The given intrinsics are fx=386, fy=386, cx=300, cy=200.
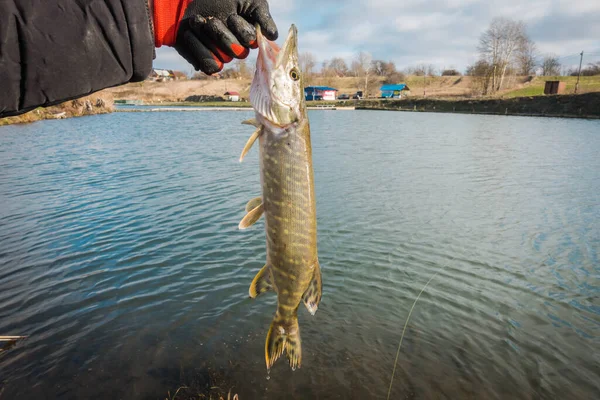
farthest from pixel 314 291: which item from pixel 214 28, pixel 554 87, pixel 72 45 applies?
pixel 554 87

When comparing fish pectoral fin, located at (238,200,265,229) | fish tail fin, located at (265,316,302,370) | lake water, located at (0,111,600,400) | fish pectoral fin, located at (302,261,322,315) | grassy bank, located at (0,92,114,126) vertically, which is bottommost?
lake water, located at (0,111,600,400)

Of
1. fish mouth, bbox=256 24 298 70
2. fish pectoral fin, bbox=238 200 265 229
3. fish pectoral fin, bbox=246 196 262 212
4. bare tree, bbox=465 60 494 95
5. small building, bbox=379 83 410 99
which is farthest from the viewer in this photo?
small building, bbox=379 83 410 99

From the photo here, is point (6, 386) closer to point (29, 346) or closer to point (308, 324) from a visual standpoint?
point (29, 346)

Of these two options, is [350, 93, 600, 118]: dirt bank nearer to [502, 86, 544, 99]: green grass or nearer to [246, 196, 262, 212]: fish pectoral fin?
[502, 86, 544, 99]: green grass

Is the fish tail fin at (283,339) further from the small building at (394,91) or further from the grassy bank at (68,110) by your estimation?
the small building at (394,91)

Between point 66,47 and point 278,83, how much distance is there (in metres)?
1.46

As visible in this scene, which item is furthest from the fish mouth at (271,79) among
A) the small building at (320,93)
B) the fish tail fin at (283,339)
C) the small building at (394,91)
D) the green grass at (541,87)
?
the small building at (320,93)

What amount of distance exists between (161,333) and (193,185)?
962 centimetres

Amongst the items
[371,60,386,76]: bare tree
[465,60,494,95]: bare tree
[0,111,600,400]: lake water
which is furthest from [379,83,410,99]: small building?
[0,111,600,400]: lake water

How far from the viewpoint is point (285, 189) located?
338 cm

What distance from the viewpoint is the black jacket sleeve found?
193 centimetres

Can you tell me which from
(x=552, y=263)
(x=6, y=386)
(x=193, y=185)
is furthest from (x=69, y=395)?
(x=193, y=185)

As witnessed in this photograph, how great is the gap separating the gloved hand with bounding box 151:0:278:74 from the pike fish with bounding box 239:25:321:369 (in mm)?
272

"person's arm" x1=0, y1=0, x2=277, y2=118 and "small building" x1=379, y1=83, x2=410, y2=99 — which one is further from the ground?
"small building" x1=379, y1=83, x2=410, y2=99
